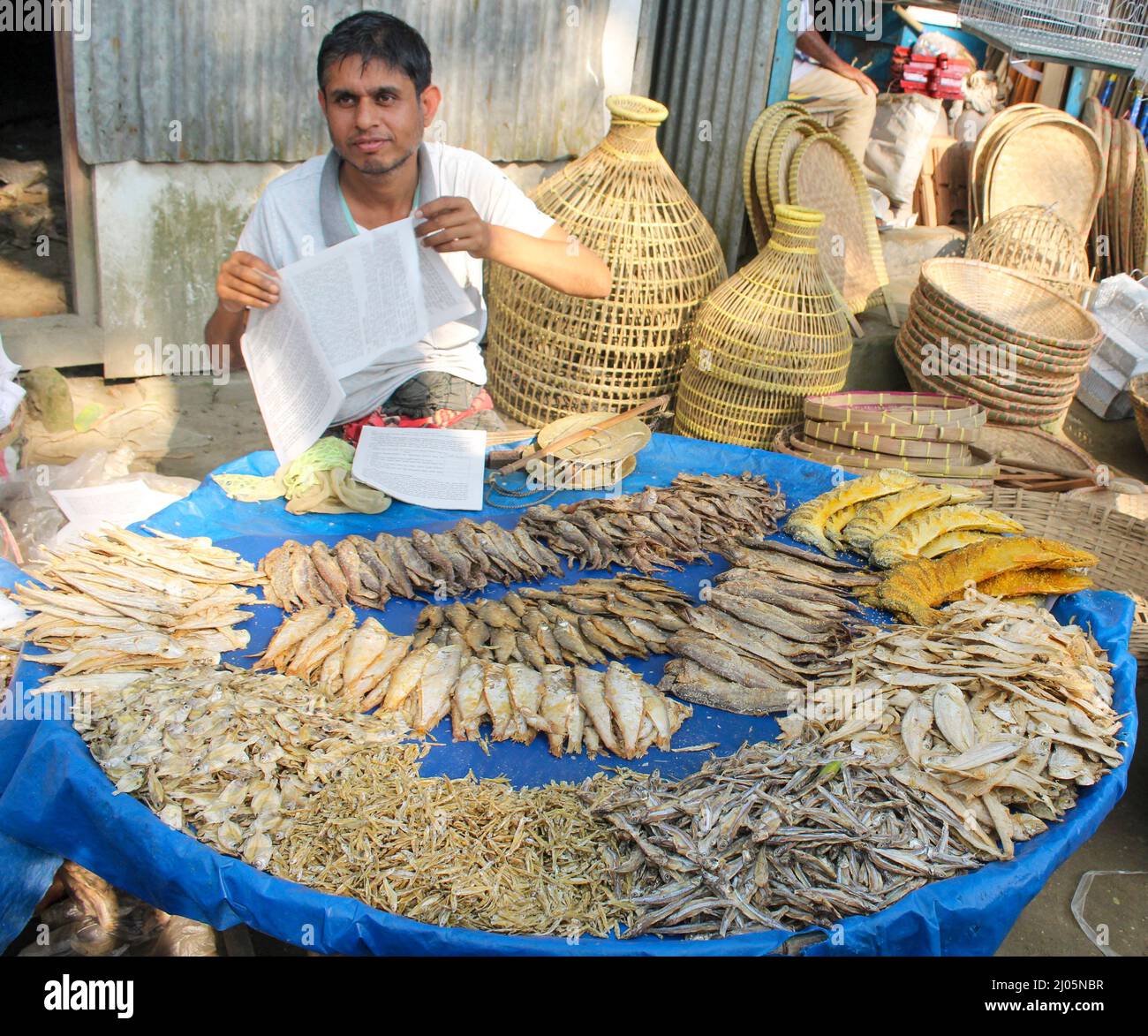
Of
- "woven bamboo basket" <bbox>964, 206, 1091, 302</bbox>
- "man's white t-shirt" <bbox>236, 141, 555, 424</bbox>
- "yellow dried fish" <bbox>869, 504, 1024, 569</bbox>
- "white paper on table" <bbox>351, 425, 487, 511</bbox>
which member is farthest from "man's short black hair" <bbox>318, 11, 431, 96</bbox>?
"woven bamboo basket" <bbox>964, 206, 1091, 302</bbox>

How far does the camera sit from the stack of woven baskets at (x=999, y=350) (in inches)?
222

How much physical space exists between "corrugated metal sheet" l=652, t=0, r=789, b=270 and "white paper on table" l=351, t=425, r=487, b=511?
274cm

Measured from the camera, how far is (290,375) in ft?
11.8

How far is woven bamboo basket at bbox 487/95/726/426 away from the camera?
521 cm

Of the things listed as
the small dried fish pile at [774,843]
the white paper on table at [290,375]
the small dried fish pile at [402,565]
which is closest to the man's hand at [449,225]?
the white paper on table at [290,375]

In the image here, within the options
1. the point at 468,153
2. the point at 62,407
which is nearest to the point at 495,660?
the point at 468,153

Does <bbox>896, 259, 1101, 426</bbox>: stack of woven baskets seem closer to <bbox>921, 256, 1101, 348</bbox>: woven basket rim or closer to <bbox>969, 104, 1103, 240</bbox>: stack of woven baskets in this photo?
<bbox>921, 256, 1101, 348</bbox>: woven basket rim

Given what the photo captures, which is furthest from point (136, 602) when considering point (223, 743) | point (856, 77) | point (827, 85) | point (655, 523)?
point (856, 77)

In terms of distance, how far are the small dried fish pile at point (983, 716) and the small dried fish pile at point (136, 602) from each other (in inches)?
65.3

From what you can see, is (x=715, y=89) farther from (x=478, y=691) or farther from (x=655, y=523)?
(x=478, y=691)

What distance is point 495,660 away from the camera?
3064mm

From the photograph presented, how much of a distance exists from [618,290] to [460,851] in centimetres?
340
